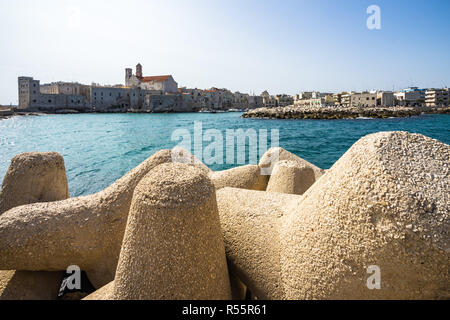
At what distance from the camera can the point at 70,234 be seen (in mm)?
2217

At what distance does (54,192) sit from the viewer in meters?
2.86

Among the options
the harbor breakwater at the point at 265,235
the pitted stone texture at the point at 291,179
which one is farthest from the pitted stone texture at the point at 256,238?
the pitted stone texture at the point at 291,179

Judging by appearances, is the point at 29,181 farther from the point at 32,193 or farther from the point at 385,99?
the point at 385,99

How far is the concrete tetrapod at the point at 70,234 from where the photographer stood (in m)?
2.13

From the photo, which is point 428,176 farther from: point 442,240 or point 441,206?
point 442,240

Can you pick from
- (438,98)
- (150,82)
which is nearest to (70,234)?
(150,82)

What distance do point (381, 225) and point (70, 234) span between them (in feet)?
7.35

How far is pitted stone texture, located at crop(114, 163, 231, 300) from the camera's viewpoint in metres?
1.52

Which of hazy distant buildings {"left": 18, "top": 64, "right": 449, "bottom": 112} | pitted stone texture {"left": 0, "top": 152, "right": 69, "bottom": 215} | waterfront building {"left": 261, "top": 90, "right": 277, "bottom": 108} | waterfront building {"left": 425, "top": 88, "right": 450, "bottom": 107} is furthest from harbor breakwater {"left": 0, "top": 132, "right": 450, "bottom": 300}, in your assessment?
waterfront building {"left": 261, "top": 90, "right": 277, "bottom": 108}

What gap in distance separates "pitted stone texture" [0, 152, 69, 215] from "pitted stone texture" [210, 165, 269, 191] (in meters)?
2.03

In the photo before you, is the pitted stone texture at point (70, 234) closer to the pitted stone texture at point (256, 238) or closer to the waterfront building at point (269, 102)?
the pitted stone texture at point (256, 238)

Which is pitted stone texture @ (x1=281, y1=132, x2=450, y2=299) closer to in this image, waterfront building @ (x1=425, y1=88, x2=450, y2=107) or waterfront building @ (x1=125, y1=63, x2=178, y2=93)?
waterfront building @ (x1=125, y1=63, x2=178, y2=93)
